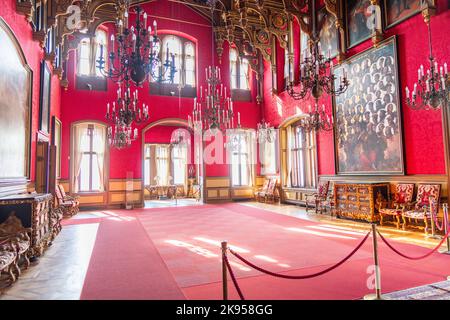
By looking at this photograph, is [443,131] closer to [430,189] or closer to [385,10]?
[430,189]

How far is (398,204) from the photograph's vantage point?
20.6ft

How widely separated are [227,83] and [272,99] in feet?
7.16

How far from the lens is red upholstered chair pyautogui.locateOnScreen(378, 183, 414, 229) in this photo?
6.20 metres

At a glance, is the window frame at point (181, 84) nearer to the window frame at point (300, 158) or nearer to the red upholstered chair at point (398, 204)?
the window frame at point (300, 158)

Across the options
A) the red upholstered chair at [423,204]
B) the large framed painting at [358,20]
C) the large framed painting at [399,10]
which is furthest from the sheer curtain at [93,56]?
the red upholstered chair at [423,204]

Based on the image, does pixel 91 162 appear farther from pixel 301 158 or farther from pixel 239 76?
pixel 301 158

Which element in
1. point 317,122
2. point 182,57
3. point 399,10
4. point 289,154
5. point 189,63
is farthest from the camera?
point 189,63

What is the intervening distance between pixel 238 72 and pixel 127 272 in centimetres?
1124

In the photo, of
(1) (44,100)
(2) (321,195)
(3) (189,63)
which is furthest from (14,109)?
(3) (189,63)

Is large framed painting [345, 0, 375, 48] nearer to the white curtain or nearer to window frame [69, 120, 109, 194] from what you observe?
the white curtain

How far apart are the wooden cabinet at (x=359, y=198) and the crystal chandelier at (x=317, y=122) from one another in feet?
5.65

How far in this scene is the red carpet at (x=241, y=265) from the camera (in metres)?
3.02

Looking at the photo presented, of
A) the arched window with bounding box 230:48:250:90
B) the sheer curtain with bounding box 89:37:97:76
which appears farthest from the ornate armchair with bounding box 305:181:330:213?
the sheer curtain with bounding box 89:37:97:76
